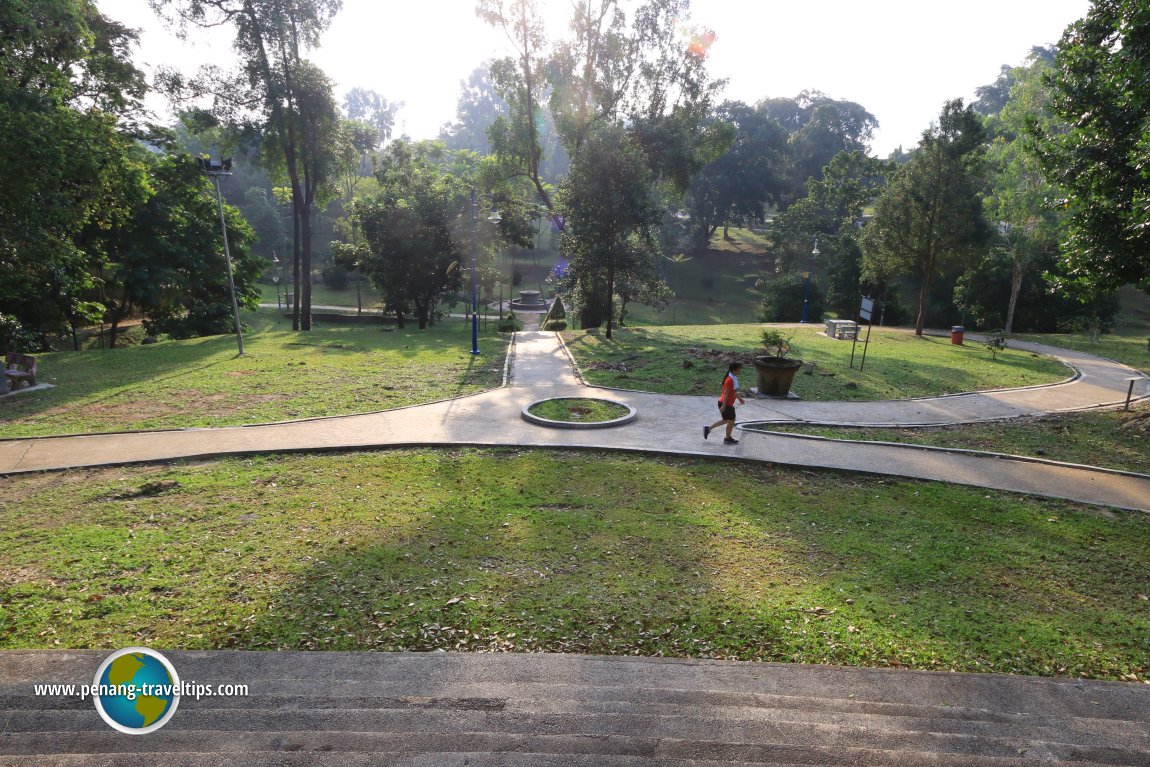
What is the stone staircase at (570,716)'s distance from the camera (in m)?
3.90

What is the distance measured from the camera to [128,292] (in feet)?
83.3

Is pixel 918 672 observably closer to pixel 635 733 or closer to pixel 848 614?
pixel 848 614

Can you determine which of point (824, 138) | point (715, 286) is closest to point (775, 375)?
point (715, 286)

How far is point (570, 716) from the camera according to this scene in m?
4.29

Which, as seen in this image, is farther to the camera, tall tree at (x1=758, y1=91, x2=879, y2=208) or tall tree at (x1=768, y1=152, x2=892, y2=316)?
tall tree at (x1=758, y1=91, x2=879, y2=208)

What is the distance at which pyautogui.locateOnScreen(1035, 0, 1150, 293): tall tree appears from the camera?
10117 mm

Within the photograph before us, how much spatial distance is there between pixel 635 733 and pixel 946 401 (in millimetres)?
13735

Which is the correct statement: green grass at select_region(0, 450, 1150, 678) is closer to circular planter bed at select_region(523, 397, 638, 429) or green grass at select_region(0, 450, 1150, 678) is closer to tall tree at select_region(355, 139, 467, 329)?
circular planter bed at select_region(523, 397, 638, 429)

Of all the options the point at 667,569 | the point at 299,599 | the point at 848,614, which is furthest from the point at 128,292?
the point at 848,614

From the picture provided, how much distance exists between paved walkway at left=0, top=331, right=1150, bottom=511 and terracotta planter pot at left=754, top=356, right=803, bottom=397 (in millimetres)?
473

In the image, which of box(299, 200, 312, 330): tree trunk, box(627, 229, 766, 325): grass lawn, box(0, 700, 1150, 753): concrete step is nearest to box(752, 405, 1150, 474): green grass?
box(0, 700, 1150, 753): concrete step

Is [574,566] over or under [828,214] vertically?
under

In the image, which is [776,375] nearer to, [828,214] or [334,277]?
[828,214]

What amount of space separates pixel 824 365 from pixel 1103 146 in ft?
28.4
